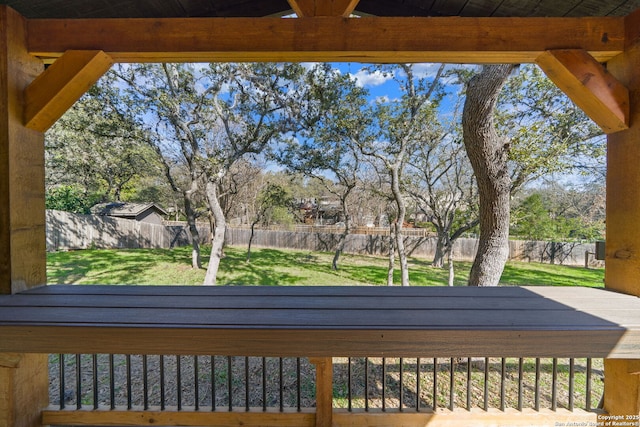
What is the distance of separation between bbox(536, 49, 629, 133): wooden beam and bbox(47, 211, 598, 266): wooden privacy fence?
8.02 m

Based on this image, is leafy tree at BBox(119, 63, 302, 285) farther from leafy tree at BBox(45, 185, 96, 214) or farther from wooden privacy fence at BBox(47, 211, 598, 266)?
leafy tree at BBox(45, 185, 96, 214)

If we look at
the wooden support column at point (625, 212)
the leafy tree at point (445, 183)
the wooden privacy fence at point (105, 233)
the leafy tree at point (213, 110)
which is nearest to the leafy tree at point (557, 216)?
the leafy tree at point (445, 183)

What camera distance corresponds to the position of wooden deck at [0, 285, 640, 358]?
88 centimetres

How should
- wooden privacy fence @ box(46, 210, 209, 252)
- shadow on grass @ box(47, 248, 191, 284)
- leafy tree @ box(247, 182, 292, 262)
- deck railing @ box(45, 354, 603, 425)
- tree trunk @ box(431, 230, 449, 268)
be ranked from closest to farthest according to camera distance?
deck railing @ box(45, 354, 603, 425) < shadow on grass @ box(47, 248, 191, 284) < wooden privacy fence @ box(46, 210, 209, 252) < tree trunk @ box(431, 230, 449, 268) < leafy tree @ box(247, 182, 292, 262)

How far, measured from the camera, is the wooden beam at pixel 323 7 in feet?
4.17

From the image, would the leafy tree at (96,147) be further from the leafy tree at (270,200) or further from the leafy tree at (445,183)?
the leafy tree at (445,183)

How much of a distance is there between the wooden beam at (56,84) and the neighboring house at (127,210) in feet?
34.8

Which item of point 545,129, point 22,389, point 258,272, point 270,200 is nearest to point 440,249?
point 545,129

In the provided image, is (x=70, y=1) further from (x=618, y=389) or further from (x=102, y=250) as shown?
(x=102, y=250)

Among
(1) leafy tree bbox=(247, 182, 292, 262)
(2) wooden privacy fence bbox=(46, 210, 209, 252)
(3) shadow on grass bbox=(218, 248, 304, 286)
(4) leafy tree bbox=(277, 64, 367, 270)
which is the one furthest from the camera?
(1) leafy tree bbox=(247, 182, 292, 262)

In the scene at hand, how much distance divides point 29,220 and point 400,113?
205 inches

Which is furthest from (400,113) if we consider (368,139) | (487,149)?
(487,149)

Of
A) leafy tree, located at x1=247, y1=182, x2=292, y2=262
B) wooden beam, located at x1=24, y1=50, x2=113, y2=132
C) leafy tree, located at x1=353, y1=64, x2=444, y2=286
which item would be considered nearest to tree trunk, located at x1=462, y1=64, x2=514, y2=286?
leafy tree, located at x1=353, y1=64, x2=444, y2=286

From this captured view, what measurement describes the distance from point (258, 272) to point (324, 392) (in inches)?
235
